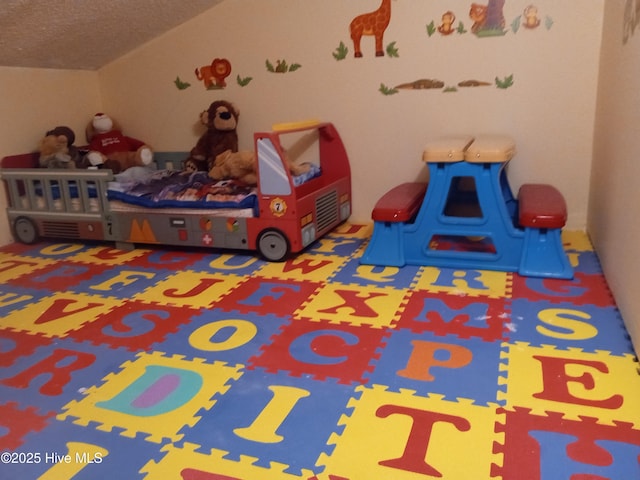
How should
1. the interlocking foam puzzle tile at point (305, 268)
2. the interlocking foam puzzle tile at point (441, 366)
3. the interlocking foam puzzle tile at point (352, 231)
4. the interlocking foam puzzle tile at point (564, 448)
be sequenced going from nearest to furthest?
the interlocking foam puzzle tile at point (564, 448)
the interlocking foam puzzle tile at point (441, 366)
the interlocking foam puzzle tile at point (305, 268)
the interlocking foam puzzle tile at point (352, 231)

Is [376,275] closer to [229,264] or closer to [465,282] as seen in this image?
[465,282]

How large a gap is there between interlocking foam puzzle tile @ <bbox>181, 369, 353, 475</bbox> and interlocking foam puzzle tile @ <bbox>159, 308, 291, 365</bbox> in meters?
0.18

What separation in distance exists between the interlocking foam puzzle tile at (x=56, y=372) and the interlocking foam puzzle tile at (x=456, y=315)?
3.41 feet

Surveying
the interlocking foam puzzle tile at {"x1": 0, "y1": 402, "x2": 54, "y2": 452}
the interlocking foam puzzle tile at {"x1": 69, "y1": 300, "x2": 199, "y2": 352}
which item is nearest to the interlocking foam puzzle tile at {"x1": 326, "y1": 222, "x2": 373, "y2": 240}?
the interlocking foam puzzle tile at {"x1": 69, "y1": 300, "x2": 199, "y2": 352}

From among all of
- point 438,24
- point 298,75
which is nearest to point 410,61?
point 438,24

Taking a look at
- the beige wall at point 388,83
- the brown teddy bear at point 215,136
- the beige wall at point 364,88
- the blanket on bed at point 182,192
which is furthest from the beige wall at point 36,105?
the brown teddy bear at point 215,136

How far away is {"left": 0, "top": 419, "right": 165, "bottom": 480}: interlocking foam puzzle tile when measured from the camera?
50.5 inches

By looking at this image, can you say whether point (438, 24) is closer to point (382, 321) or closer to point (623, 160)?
point (623, 160)

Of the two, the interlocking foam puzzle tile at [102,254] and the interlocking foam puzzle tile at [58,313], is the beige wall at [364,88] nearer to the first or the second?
the interlocking foam puzzle tile at [102,254]

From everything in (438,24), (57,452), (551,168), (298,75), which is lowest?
(57,452)

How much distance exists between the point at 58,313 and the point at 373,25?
2.23 m

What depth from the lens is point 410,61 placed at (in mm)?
3086

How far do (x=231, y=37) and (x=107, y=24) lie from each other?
0.73 metres

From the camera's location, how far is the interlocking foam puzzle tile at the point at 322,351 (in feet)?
5.55
